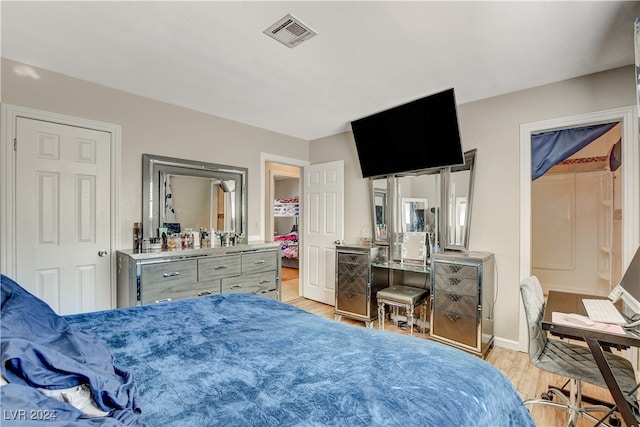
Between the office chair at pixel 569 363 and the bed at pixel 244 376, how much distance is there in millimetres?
846

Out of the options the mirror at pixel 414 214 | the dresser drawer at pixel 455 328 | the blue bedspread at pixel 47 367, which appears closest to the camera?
the blue bedspread at pixel 47 367

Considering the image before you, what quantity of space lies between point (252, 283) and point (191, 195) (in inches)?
49.2

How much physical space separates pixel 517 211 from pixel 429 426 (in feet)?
8.71

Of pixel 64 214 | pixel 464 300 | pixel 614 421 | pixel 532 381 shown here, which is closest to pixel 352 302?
pixel 464 300

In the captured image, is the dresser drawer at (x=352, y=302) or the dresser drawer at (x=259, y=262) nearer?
the dresser drawer at (x=259, y=262)

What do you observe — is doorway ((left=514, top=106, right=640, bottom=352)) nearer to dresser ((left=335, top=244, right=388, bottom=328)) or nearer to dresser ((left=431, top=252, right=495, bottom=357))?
dresser ((left=431, top=252, right=495, bottom=357))

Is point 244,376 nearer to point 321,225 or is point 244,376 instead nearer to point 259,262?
point 259,262

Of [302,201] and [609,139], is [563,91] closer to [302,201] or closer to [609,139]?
[609,139]

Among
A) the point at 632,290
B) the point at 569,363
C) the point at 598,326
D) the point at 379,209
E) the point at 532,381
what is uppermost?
the point at 379,209

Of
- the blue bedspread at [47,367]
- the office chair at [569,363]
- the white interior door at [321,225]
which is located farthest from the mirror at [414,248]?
the blue bedspread at [47,367]

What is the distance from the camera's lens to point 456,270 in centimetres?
270

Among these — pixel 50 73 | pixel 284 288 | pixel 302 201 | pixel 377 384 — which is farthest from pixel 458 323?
pixel 50 73

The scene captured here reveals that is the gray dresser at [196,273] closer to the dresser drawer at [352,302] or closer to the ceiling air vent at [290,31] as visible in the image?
the dresser drawer at [352,302]

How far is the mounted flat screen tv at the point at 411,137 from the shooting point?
109 inches
